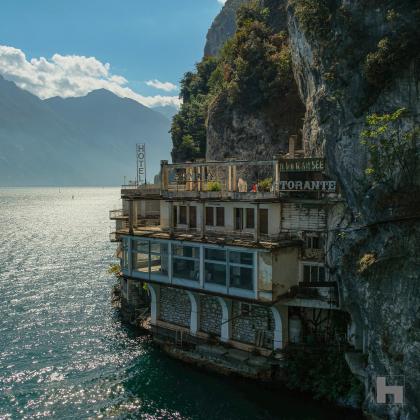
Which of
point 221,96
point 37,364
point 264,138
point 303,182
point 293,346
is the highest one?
point 221,96

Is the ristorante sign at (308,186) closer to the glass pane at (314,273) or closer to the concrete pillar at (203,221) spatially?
the glass pane at (314,273)

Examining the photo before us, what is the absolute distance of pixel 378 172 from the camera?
22.4 metres

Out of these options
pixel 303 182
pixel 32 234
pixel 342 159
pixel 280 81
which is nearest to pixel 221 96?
pixel 280 81

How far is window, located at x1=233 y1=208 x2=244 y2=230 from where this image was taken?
32.7 m

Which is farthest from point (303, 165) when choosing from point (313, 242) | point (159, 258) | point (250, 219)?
point (159, 258)

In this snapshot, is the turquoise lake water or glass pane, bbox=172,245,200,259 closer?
the turquoise lake water

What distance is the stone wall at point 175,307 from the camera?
1425 inches

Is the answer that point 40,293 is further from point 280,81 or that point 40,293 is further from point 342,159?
point 342,159

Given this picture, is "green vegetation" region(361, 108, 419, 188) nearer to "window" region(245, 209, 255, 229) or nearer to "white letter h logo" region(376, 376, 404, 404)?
"white letter h logo" region(376, 376, 404, 404)

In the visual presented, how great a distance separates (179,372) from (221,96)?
3557cm

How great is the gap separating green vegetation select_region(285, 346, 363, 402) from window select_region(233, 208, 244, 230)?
9055 millimetres

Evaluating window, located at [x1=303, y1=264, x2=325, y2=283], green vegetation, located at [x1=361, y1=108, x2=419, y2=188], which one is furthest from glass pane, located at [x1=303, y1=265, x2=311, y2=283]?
green vegetation, located at [x1=361, y1=108, x2=419, y2=188]

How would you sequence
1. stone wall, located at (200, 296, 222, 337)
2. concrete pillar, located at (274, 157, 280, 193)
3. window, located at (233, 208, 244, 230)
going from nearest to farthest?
concrete pillar, located at (274, 157, 280, 193)
window, located at (233, 208, 244, 230)
stone wall, located at (200, 296, 222, 337)

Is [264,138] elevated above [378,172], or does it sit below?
above
